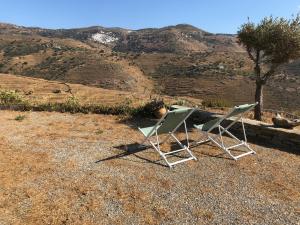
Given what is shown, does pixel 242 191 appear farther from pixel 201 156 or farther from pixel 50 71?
pixel 50 71

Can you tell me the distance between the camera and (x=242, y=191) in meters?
6.63

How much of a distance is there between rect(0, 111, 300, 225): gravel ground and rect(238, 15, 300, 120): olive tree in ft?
14.2

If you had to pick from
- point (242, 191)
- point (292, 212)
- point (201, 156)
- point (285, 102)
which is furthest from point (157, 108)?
point (285, 102)

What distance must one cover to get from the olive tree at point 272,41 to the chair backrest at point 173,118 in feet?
16.7

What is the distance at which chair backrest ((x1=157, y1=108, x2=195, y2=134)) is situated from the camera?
8070 millimetres

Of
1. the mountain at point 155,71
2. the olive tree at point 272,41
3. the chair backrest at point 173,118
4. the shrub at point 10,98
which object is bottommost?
the mountain at point 155,71

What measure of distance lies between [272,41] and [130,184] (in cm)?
796

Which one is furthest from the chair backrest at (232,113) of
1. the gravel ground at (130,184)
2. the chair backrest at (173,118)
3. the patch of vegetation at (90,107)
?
the patch of vegetation at (90,107)

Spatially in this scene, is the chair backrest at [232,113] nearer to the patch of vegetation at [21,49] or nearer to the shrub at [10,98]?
the shrub at [10,98]

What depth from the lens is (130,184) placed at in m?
6.77

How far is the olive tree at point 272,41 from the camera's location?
472 inches

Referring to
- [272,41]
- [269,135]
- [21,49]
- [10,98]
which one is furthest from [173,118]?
[21,49]

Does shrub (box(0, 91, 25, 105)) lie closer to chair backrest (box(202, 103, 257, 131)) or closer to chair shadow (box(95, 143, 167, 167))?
chair shadow (box(95, 143, 167, 167))

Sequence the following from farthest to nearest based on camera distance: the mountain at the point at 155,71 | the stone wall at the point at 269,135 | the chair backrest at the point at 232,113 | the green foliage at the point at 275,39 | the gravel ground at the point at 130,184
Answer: the mountain at the point at 155,71 → the green foliage at the point at 275,39 → the stone wall at the point at 269,135 → the chair backrest at the point at 232,113 → the gravel ground at the point at 130,184
